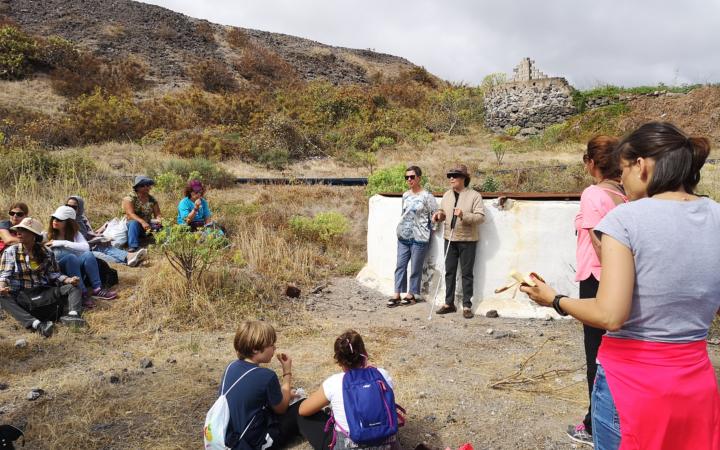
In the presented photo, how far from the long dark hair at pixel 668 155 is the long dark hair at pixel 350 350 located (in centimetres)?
151

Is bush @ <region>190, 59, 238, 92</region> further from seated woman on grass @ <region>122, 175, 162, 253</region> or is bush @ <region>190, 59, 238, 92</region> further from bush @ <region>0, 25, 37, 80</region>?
seated woman on grass @ <region>122, 175, 162, 253</region>

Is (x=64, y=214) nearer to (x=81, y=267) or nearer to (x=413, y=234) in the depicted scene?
(x=81, y=267)

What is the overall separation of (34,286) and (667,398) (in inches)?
202

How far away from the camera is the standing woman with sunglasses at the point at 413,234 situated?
5.70 metres

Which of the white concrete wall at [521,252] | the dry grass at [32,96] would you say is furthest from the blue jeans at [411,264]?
the dry grass at [32,96]

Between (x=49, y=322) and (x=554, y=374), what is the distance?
4271mm

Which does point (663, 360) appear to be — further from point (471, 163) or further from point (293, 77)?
point (293, 77)

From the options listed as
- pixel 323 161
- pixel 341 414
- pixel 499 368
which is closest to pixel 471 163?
pixel 323 161

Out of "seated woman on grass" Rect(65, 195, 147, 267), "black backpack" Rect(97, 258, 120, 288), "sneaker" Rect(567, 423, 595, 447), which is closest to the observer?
"sneaker" Rect(567, 423, 595, 447)

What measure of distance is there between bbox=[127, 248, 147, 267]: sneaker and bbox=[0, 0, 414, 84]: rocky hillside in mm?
23602

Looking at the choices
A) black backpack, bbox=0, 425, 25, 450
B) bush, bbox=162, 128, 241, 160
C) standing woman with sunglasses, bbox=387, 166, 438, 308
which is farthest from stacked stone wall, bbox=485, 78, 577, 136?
black backpack, bbox=0, 425, 25, 450

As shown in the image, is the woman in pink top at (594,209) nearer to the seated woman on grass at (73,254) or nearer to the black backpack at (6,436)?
the black backpack at (6,436)

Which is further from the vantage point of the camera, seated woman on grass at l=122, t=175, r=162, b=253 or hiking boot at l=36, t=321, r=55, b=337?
seated woman on grass at l=122, t=175, r=162, b=253

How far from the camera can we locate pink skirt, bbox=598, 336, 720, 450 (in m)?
1.52
